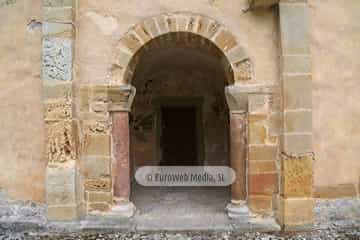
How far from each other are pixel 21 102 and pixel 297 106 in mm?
3110

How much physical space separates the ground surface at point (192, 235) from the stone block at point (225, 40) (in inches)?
80.7

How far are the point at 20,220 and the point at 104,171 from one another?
1114 millimetres

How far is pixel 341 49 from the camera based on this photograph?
3.97m

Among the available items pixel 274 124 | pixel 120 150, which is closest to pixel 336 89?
pixel 274 124

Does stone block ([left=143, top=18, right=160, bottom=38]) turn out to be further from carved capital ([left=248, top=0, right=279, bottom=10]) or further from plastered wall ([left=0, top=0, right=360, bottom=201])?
carved capital ([left=248, top=0, right=279, bottom=10])

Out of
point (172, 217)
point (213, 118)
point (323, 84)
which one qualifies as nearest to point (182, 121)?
point (213, 118)

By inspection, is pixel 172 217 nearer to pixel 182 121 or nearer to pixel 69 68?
pixel 69 68

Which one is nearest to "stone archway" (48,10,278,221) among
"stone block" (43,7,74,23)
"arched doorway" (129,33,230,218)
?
"stone block" (43,7,74,23)

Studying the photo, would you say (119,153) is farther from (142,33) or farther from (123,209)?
(142,33)

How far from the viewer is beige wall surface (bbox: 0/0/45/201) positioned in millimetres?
3986

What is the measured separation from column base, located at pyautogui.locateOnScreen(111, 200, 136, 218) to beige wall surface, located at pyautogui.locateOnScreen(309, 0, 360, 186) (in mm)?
2174

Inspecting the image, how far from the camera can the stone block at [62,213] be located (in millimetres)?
3840

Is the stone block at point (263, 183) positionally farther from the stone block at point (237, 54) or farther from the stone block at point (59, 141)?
the stone block at point (59, 141)

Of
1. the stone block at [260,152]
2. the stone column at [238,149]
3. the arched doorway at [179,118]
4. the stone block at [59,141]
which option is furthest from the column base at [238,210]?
the arched doorway at [179,118]
